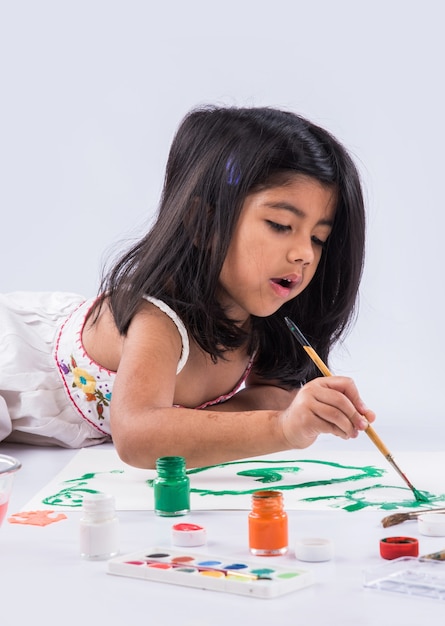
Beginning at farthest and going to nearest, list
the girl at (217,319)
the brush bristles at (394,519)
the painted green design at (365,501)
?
the girl at (217,319) → the painted green design at (365,501) → the brush bristles at (394,519)

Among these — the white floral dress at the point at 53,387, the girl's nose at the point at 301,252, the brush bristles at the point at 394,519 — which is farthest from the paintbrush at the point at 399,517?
the white floral dress at the point at 53,387

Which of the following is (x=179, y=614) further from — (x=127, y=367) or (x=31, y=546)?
(x=127, y=367)

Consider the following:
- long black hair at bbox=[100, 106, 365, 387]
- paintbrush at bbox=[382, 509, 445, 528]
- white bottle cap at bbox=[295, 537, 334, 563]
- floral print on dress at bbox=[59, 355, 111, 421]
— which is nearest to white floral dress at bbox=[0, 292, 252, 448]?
floral print on dress at bbox=[59, 355, 111, 421]

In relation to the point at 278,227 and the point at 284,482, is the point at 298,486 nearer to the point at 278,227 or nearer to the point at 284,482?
the point at 284,482

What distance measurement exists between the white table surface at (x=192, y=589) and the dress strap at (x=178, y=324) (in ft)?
1.31

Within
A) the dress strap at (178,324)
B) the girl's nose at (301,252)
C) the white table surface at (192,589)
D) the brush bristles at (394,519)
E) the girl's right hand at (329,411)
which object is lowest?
the white table surface at (192,589)

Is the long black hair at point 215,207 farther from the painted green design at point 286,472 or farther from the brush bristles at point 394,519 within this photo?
the brush bristles at point 394,519

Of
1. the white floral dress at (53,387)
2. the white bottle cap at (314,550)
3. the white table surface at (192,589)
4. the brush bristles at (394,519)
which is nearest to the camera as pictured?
the white table surface at (192,589)

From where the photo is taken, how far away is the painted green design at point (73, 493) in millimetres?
1281

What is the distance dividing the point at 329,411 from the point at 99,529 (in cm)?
37

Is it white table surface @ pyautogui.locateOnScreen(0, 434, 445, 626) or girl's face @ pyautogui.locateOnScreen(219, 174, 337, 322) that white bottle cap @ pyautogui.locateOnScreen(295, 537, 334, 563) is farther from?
girl's face @ pyautogui.locateOnScreen(219, 174, 337, 322)

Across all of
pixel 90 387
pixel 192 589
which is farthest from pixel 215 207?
pixel 192 589

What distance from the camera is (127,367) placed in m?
1.47

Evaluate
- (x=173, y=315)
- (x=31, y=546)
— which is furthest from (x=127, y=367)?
(x=31, y=546)
